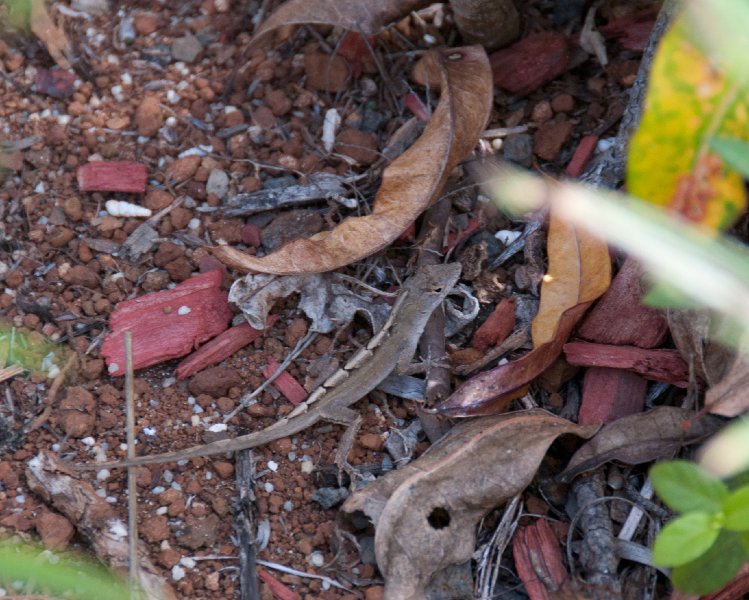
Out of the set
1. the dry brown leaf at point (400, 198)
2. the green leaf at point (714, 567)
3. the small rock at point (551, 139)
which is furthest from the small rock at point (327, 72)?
the green leaf at point (714, 567)

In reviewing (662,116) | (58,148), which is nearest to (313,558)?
(662,116)

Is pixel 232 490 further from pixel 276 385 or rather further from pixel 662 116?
pixel 662 116

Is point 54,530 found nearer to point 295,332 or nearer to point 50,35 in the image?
point 295,332

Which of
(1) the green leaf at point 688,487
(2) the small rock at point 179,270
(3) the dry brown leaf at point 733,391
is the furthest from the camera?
(2) the small rock at point 179,270

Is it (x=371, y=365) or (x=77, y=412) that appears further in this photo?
(x=371, y=365)

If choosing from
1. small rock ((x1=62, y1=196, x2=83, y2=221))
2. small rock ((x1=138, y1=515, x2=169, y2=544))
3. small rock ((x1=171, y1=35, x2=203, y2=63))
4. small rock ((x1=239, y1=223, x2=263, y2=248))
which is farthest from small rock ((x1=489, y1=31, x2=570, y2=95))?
small rock ((x1=138, y1=515, x2=169, y2=544))

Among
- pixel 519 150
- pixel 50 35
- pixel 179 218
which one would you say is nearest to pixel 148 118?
pixel 179 218

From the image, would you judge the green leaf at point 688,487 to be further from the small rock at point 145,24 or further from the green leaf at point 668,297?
the small rock at point 145,24
